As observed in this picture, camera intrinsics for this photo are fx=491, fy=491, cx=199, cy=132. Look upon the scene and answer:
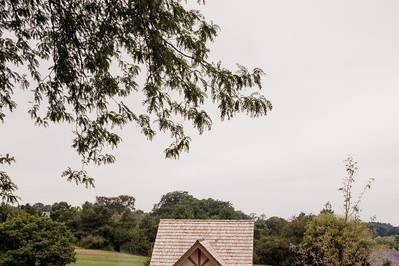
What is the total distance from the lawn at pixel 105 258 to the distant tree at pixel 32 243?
17158 mm

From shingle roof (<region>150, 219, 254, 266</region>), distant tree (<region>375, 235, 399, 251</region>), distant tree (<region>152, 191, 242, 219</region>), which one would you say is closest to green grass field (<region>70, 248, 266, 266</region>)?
distant tree (<region>152, 191, 242, 219</region>)

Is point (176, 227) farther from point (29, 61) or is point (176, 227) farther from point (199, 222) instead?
point (29, 61)

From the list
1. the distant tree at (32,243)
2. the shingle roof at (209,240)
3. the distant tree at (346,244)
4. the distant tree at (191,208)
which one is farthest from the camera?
the distant tree at (191,208)

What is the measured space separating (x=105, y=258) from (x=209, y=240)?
49.6m

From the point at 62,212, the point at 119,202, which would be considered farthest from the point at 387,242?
the point at 119,202

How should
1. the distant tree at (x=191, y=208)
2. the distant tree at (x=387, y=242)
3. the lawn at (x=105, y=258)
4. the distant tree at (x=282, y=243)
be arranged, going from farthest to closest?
the distant tree at (x=191, y=208), the lawn at (x=105, y=258), the distant tree at (x=282, y=243), the distant tree at (x=387, y=242)

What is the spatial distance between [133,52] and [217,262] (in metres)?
15.7

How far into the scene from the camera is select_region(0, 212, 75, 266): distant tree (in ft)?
147

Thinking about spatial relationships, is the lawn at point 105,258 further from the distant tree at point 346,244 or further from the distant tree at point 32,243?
the distant tree at point 346,244

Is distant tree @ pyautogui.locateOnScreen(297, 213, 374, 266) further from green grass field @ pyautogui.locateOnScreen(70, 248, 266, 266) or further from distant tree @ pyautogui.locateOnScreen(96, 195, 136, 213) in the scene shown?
distant tree @ pyautogui.locateOnScreen(96, 195, 136, 213)

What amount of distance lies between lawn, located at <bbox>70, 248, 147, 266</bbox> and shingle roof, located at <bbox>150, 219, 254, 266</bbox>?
4188 cm

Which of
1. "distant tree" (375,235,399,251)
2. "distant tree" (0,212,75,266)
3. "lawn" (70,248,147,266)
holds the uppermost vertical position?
"distant tree" (375,235,399,251)

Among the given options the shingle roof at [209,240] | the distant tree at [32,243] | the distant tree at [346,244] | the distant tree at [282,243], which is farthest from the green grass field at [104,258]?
the shingle roof at [209,240]

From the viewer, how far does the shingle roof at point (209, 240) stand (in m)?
22.8
